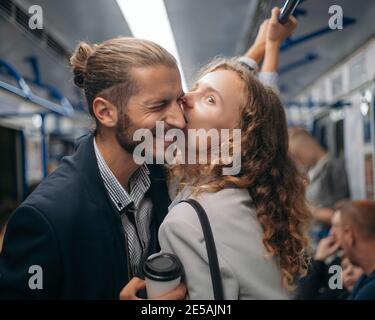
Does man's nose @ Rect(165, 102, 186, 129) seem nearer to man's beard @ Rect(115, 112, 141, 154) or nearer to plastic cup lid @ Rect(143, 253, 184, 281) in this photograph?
man's beard @ Rect(115, 112, 141, 154)

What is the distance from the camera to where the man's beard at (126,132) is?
818 millimetres

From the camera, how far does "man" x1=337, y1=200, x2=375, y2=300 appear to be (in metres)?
1.50

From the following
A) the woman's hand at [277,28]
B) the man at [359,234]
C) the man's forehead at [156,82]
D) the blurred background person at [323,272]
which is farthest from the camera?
the blurred background person at [323,272]

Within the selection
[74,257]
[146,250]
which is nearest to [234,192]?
[146,250]

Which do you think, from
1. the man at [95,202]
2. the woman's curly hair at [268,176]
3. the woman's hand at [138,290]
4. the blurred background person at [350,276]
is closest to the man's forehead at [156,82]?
the man at [95,202]

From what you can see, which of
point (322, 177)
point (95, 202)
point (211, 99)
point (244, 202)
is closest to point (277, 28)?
point (211, 99)

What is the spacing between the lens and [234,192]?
0.80 meters

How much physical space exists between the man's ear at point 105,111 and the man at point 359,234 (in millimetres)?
1145

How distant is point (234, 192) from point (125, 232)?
26cm

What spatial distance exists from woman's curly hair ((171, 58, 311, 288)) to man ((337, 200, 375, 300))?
2.54 feet

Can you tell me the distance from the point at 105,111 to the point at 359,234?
1.26 meters

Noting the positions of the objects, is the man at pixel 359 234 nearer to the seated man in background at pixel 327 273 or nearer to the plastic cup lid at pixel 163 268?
the seated man in background at pixel 327 273

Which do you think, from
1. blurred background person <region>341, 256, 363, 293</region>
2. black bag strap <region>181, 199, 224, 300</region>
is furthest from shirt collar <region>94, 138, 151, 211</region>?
blurred background person <region>341, 256, 363, 293</region>
